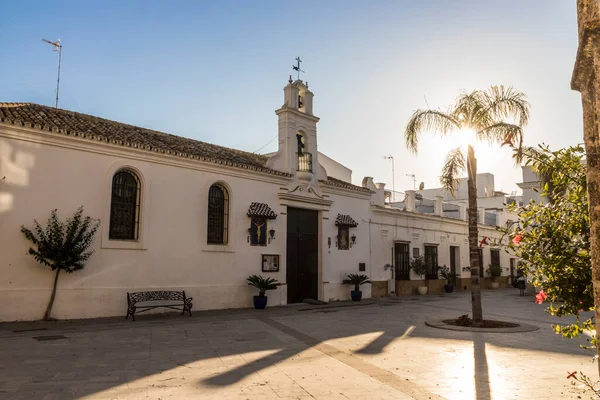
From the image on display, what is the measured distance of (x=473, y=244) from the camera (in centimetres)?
1267

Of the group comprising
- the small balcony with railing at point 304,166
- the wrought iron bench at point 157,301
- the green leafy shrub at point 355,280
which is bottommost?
the wrought iron bench at point 157,301

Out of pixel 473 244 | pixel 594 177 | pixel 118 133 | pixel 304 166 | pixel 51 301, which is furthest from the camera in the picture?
pixel 304 166

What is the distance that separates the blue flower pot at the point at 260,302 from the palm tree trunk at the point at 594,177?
13.6 metres

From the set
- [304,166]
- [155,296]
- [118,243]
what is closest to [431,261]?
[304,166]

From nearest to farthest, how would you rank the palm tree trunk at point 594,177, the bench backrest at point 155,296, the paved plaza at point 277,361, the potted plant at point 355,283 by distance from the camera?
the palm tree trunk at point 594,177 < the paved plaza at point 277,361 < the bench backrest at point 155,296 < the potted plant at point 355,283

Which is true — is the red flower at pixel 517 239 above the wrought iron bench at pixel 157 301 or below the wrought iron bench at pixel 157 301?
above

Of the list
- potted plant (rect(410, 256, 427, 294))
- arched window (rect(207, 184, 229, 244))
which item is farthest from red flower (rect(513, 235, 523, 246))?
potted plant (rect(410, 256, 427, 294))

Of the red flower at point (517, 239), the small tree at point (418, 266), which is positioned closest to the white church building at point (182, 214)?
the small tree at point (418, 266)

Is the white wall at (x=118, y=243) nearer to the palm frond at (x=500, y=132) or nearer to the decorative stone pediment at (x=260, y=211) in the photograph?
the decorative stone pediment at (x=260, y=211)

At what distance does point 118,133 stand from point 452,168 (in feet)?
34.8

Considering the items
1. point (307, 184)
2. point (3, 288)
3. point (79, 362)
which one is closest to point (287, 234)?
point (307, 184)

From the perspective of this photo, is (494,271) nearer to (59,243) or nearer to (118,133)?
(118,133)

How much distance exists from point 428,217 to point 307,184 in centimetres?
990

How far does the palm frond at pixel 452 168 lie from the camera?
1409cm
